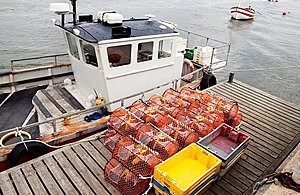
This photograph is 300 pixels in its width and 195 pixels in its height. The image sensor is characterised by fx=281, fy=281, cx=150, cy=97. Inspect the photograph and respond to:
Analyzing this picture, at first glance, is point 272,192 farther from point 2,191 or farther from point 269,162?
point 2,191

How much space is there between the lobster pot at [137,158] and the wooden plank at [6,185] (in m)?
1.79

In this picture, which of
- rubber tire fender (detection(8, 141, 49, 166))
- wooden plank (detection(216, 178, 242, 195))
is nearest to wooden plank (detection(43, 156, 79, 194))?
rubber tire fender (detection(8, 141, 49, 166))

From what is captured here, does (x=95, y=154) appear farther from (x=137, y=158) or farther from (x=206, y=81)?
(x=206, y=81)

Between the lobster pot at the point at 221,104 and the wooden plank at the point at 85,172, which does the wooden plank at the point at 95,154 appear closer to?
the wooden plank at the point at 85,172

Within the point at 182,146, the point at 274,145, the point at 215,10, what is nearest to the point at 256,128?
the point at 274,145

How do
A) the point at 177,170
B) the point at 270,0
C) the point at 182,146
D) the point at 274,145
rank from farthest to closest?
1. the point at 270,0
2. the point at 274,145
3. the point at 182,146
4. the point at 177,170

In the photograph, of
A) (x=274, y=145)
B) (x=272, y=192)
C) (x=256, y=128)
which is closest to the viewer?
(x=272, y=192)

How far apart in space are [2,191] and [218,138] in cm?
416

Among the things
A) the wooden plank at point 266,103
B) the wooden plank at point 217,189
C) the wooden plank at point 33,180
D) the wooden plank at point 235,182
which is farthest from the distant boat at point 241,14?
the wooden plank at point 33,180

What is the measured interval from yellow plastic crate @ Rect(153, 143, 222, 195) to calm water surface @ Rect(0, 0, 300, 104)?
11.8 meters

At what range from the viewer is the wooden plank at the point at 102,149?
225 inches

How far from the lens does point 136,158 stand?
473cm

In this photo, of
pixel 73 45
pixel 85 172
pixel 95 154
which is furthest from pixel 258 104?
pixel 73 45

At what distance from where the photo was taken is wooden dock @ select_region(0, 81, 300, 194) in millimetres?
4883
